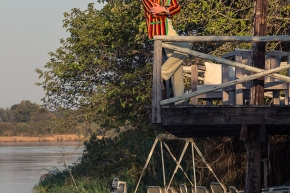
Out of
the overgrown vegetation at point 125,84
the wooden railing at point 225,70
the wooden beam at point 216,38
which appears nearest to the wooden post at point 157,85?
the wooden railing at point 225,70

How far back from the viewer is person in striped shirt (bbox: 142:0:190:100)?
25.4 ft

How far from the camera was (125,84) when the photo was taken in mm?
16375

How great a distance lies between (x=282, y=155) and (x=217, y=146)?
1297mm

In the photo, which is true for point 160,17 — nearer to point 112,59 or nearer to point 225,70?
point 225,70

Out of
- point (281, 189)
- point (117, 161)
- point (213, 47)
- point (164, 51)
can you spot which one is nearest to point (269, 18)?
point (213, 47)

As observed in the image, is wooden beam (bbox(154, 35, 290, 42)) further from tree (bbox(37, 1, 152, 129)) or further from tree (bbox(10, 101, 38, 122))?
tree (bbox(10, 101, 38, 122))

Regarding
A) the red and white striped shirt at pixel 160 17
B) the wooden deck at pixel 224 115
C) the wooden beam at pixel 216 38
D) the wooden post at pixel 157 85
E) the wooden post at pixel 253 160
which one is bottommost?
the wooden post at pixel 253 160

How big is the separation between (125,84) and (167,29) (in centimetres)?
856

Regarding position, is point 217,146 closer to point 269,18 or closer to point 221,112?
point 269,18

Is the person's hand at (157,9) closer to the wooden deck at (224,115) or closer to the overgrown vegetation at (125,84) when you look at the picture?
the wooden deck at (224,115)

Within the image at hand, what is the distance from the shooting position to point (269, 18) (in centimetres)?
1255

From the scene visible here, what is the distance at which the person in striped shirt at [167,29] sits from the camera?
25.4ft

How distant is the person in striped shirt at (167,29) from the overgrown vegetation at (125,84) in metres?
4.95

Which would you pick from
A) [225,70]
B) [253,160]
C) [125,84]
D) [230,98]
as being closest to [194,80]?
[225,70]
